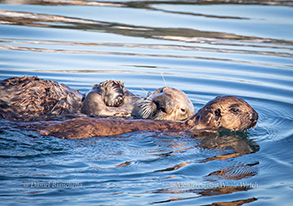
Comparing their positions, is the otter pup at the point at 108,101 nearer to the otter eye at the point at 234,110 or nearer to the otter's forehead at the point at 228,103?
the otter's forehead at the point at 228,103

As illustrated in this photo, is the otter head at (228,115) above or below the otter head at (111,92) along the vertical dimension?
below

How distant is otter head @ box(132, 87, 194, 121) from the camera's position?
5633mm

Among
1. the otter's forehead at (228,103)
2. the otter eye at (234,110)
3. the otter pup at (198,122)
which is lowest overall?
the otter pup at (198,122)

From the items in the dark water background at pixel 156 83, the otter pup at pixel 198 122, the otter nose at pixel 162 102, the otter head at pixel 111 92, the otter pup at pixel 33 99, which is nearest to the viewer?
the dark water background at pixel 156 83

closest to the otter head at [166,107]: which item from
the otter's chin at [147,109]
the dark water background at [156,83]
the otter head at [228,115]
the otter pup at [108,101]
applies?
the otter's chin at [147,109]

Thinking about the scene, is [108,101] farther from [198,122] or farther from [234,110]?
[234,110]

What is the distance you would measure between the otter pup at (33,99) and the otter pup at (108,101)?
0.26 meters

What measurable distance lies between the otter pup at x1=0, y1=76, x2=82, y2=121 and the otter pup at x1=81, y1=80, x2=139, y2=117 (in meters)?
0.26

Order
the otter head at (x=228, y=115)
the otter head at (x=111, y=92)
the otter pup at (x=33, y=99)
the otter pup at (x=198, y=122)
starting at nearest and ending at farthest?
the otter pup at (x=198, y=122) → the otter head at (x=228, y=115) → the otter pup at (x=33, y=99) → the otter head at (x=111, y=92)

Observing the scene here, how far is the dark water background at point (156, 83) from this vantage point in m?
3.79

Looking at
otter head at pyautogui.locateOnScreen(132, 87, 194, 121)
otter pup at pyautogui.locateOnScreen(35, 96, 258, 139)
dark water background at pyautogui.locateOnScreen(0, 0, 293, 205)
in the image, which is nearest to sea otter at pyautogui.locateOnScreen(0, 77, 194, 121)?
otter head at pyautogui.locateOnScreen(132, 87, 194, 121)

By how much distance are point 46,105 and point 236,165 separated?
2.56m

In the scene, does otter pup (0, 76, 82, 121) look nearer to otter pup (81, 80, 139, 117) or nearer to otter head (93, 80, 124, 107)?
otter pup (81, 80, 139, 117)

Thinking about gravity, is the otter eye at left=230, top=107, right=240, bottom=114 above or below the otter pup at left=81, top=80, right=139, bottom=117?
below
